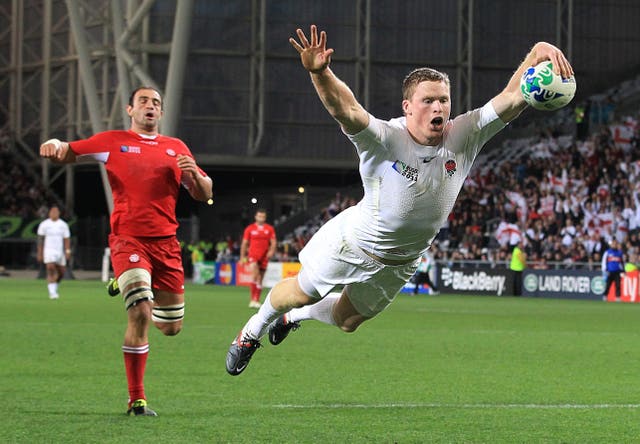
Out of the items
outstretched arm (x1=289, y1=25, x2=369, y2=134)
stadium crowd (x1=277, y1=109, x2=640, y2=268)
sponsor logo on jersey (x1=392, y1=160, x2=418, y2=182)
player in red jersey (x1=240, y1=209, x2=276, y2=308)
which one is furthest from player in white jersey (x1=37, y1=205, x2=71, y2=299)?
outstretched arm (x1=289, y1=25, x2=369, y2=134)

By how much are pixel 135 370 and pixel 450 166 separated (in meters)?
3.04

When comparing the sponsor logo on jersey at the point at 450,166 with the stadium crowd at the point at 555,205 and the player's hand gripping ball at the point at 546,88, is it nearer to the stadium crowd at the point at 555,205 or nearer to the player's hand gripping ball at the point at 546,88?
the player's hand gripping ball at the point at 546,88

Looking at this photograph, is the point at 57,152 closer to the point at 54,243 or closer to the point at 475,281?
the point at 54,243

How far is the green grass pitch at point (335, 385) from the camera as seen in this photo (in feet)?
27.6

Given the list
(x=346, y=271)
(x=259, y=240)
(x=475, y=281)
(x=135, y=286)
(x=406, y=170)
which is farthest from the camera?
(x=475, y=281)

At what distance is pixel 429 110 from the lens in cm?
787

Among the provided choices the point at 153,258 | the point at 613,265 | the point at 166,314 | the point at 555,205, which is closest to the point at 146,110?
the point at 153,258

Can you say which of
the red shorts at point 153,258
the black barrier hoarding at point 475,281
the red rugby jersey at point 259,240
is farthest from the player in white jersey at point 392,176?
the black barrier hoarding at point 475,281

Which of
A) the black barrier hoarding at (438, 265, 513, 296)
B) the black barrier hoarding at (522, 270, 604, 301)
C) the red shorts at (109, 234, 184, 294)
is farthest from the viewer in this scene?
the black barrier hoarding at (438, 265, 513, 296)

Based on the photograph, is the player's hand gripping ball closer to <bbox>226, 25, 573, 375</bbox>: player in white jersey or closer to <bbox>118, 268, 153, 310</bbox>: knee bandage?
<bbox>226, 25, 573, 375</bbox>: player in white jersey

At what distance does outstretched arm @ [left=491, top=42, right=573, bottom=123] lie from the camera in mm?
7656

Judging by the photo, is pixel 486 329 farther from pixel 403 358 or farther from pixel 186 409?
pixel 186 409

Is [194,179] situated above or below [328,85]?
below

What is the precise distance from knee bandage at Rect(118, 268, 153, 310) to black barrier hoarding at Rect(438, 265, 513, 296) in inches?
1110
